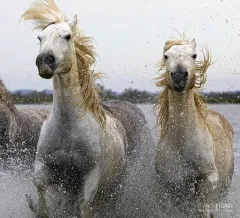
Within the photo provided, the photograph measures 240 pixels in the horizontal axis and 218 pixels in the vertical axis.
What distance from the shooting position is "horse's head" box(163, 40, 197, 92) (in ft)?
24.6

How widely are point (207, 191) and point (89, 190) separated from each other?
1.36 metres

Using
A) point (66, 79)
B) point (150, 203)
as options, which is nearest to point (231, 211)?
point (150, 203)

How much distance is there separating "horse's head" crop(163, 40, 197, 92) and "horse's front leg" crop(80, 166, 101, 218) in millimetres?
1210

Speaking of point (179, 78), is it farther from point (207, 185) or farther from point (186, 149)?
point (207, 185)

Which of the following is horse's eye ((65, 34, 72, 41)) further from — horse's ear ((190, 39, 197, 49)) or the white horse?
horse's ear ((190, 39, 197, 49))

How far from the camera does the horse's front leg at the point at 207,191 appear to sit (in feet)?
26.4

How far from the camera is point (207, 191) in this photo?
8039 millimetres

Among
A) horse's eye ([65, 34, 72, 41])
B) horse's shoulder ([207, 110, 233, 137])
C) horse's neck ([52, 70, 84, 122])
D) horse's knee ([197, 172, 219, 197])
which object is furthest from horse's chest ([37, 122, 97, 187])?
horse's shoulder ([207, 110, 233, 137])

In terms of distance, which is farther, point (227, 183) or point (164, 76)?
point (227, 183)

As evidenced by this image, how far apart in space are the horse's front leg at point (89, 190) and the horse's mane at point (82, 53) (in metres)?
0.56

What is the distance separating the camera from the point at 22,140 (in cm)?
1011

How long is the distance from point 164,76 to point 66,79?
1511 millimetres

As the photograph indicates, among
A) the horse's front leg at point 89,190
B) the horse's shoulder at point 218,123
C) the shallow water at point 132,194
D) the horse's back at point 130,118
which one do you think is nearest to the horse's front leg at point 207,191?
the shallow water at point 132,194

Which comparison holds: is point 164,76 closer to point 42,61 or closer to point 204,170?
point 204,170
